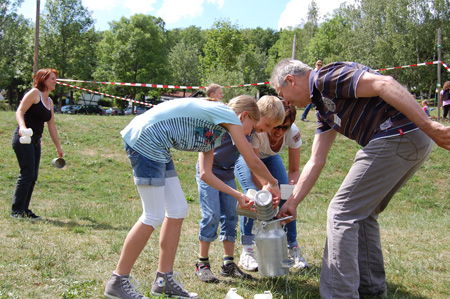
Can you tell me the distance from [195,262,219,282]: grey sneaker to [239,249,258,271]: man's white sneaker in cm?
49

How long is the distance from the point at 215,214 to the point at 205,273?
19.7 inches

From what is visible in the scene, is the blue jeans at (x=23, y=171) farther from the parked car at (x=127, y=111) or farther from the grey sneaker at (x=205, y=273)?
the parked car at (x=127, y=111)

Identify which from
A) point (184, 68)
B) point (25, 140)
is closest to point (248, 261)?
point (25, 140)

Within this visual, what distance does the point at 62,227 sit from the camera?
5.01m

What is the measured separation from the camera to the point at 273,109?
350cm

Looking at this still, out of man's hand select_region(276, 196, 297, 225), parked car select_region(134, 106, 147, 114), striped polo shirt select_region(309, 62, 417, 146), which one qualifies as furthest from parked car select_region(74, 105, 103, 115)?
striped polo shirt select_region(309, 62, 417, 146)

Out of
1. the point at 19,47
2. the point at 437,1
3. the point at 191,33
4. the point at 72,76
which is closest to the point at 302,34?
the point at 437,1

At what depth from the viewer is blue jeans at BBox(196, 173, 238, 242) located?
3576 mm

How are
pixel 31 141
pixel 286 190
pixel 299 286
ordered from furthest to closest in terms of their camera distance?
pixel 31 141 → pixel 286 190 → pixel 299 286

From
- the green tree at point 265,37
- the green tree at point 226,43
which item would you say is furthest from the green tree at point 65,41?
the green tree at point 265,37

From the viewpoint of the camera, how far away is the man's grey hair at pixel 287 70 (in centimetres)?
303

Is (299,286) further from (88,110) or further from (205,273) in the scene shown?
(88,110)

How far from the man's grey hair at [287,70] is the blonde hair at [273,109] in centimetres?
36

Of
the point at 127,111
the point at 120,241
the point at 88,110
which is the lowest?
the point at 127,111
